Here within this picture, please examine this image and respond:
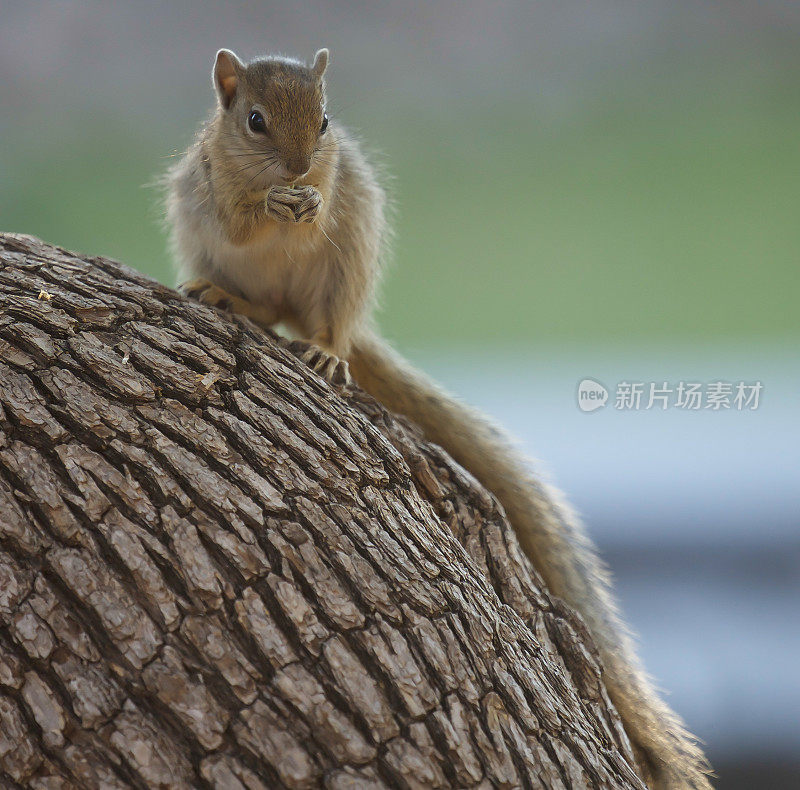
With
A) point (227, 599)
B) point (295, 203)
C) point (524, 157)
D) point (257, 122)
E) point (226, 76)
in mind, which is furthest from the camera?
point (524, 157)

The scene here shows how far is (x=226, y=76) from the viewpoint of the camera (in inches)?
80.6

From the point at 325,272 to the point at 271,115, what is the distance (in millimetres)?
405

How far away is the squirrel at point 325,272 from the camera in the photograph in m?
1.82

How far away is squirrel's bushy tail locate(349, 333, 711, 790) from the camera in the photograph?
163 cm

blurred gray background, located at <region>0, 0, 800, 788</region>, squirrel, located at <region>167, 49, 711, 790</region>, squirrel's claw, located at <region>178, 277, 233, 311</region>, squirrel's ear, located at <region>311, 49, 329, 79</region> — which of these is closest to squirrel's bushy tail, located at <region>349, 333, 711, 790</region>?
squirrel, located at <region>167, 49, 711, 790</region>

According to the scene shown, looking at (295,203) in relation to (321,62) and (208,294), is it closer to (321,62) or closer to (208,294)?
(208,294)

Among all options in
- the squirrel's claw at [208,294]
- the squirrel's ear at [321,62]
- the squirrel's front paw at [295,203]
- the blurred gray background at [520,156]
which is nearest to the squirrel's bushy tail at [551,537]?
the squirrel's claw at [208,294]

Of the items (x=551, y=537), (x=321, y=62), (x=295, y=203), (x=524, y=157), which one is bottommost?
(x=551, y=537)

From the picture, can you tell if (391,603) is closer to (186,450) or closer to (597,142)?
(186,450)

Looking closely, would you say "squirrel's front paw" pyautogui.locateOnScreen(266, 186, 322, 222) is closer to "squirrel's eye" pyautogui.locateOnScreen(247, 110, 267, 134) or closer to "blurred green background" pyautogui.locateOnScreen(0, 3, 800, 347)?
"squirrel's eye" pyautogui.locateOnScreen(247, 110, 267, 134)

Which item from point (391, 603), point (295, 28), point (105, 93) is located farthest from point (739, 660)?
point (105, 93)

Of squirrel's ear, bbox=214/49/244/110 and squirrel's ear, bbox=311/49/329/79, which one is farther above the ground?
squirrel's ear, bbox=311/49/329/79

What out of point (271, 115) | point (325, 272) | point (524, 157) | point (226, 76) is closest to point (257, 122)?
point (271, 115)

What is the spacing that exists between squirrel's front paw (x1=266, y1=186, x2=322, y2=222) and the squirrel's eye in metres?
0.20
